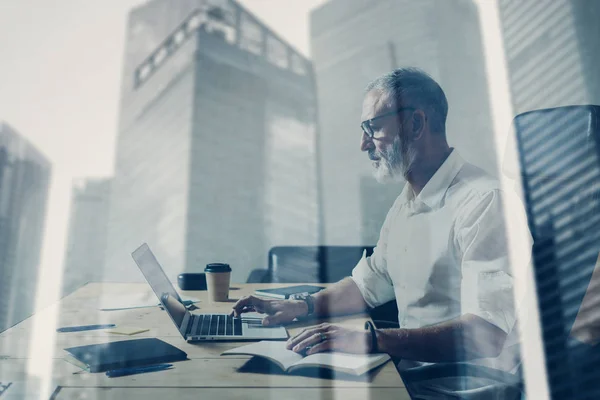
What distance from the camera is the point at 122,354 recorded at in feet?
2.08

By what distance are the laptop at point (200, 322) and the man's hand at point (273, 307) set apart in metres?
0.02

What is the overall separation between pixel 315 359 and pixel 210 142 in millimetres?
2353

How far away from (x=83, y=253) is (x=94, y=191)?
0.44 m

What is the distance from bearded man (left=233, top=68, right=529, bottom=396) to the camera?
825 mm

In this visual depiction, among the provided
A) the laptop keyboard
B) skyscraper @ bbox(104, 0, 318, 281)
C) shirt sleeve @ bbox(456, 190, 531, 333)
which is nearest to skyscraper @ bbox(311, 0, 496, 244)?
skyscraper @ bbox(104, 0, 318, 281)

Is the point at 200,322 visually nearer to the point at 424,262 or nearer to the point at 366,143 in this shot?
the point at 424,262

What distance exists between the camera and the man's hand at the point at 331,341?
2.16 ft

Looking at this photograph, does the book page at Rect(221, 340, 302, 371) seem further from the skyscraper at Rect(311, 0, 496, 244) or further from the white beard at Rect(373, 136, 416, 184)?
the skyscraper at Rect(311, 0, 496, 244)

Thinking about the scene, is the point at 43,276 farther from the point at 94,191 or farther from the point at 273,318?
the point at 273,318

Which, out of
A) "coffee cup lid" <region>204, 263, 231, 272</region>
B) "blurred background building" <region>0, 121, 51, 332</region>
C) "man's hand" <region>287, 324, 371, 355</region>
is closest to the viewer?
"man's hand" <region>287, 324, 371, 355</region>

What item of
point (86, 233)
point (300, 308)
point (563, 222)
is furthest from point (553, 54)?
point (86, 233)

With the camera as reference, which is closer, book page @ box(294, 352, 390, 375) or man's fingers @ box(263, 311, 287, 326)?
book page @ box(294, 352, 390, 375)

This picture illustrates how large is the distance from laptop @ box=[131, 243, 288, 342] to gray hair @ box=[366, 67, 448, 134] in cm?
79

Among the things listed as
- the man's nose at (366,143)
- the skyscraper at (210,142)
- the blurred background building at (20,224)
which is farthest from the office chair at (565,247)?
the blurred background building at (20,224)
